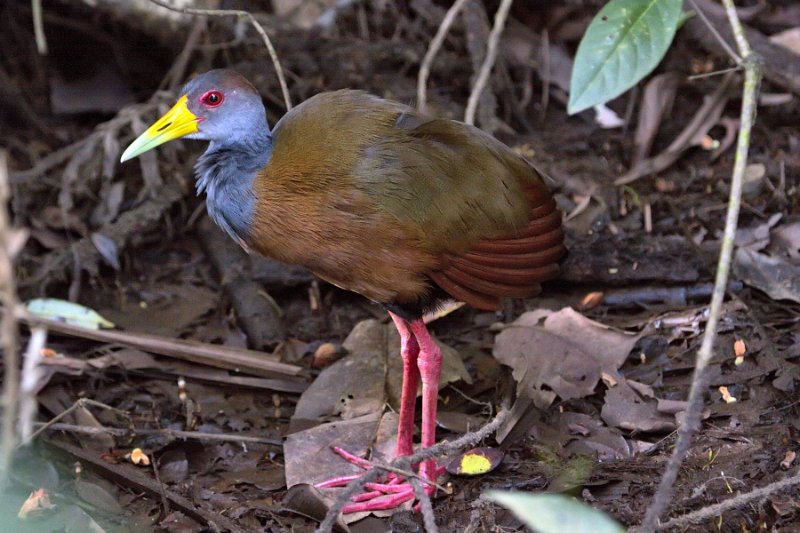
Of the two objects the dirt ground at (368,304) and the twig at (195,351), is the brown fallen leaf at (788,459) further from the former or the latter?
the twig at (195,351)

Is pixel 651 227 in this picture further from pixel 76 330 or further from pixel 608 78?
pixel 76 330

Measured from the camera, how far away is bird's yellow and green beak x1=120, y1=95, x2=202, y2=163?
348cm

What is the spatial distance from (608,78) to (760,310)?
139 cm

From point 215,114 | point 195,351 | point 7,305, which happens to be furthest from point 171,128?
point 7,305

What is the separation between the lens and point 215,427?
3928mm

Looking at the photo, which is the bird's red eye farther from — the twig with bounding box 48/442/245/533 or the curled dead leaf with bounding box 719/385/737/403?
the curled dead leaf with bounding box 719/385/737/403

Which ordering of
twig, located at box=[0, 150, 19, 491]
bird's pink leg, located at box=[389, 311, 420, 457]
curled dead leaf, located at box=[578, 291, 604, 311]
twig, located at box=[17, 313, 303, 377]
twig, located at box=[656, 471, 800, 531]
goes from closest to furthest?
1. twig, located at box=[0, 150, 19, 491]
2. twig, located at box=[656, 471, 800, 531]
3. bird's pink leg, located at box=[389, 311, 420, 457]
4. twig, located at box=[17, 313, 303, 377]
5. curled dead leaf, located at box=[578, 291, 604, 311]

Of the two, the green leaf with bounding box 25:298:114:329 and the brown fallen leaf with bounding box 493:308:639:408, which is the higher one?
the brown fallen leaf with bounding box 493:308:639:408

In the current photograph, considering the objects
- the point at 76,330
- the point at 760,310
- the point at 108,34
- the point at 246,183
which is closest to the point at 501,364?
the point at 760,310

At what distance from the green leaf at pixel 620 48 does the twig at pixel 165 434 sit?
5.81 feet

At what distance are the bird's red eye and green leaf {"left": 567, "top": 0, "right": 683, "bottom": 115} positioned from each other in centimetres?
128

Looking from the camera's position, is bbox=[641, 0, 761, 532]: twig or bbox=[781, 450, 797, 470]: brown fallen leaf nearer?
bbox=[641, 0, 761, 532]: twig

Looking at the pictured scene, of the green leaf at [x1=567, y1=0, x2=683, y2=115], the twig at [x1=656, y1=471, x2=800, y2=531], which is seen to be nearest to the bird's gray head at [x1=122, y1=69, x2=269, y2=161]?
the green leaf at [x1=567, y1=0, x2=683, y2=115]

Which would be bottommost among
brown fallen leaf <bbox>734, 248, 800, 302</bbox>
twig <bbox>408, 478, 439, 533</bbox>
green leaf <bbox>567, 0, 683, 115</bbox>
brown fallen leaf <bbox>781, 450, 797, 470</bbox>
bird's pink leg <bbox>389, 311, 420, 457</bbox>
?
bird's pink leg <bbox>389, 311, 420, 457</bbox>
